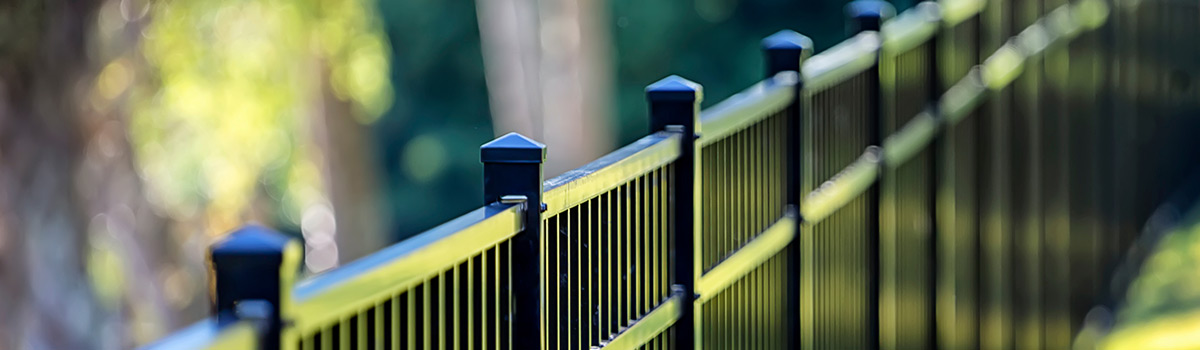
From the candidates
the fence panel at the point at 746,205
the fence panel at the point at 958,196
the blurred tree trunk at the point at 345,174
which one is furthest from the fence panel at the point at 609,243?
the blurred tree trunk at the point at 345,174

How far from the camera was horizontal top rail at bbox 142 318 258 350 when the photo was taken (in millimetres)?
1546

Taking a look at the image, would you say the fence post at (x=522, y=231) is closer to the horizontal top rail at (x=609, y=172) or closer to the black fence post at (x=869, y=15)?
the horizontal top rail at (x=609, y=172)

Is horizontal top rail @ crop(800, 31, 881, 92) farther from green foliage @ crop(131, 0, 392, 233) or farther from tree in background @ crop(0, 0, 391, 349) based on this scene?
green foliage @ crop(131, 0, 392, 233)

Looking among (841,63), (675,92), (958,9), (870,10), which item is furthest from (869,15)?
(675,92)

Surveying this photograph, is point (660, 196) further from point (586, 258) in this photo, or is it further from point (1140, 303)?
point (1140, 303)

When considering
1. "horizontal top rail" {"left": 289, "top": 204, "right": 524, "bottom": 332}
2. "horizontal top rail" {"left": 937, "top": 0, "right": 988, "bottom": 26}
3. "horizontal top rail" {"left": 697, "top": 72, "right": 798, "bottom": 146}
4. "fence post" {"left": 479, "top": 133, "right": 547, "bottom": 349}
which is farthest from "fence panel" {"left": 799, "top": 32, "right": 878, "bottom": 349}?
"horizontal top rail" {"left": 289, "top": 204, "right": 524, "bottom": 332}

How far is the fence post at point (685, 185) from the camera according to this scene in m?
3.84

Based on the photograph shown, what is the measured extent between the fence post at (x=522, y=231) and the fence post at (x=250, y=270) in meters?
1.00

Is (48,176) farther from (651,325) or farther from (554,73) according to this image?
(651,325)

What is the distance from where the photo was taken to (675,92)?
3.86m

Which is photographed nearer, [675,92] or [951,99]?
[675,92]

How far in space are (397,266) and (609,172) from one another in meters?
1.12

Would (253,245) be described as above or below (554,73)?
above

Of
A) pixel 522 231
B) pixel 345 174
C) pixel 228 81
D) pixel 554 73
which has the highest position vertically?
pixel 522 231
